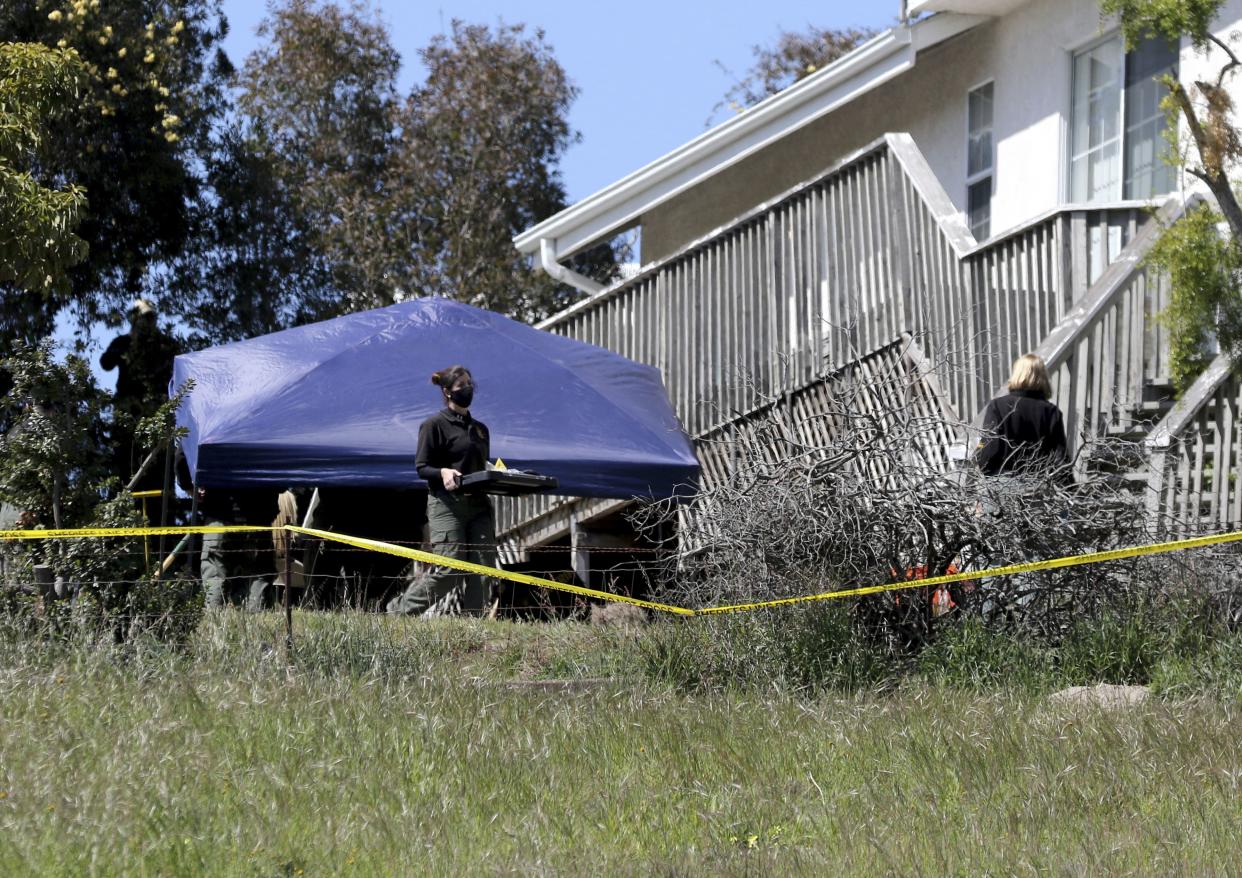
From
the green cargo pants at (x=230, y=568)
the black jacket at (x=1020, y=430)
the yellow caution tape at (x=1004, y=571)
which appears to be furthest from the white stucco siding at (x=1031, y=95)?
the yellow caution tape at (x=1004, y=571)

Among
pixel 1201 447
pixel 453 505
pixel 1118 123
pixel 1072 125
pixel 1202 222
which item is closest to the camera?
pixel 1202 222

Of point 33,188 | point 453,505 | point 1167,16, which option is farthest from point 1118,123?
point 33,188

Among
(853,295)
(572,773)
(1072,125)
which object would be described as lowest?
(572,773)

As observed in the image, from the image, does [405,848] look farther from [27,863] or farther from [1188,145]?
[1188,145]

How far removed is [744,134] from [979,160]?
7.47 feet

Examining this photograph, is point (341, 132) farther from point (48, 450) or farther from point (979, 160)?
point (48, 450)

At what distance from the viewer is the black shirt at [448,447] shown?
1039cm

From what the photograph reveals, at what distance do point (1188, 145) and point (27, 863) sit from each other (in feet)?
24.9

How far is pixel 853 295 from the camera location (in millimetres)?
14055

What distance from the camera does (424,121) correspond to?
2795 cm

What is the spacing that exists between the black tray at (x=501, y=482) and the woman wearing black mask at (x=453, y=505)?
0.22 ft

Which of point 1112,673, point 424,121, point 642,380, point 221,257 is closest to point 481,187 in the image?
point 424,121

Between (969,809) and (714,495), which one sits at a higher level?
(714,495)

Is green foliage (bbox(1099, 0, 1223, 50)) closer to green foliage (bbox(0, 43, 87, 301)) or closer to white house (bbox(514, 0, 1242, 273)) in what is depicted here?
white house (bbox(514, 0, 1242, 273))
